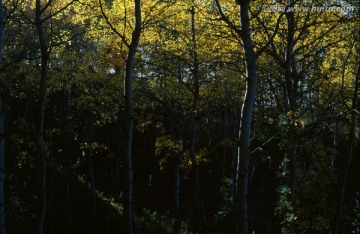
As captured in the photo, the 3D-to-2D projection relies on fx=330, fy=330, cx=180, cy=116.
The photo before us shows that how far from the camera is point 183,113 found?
10391 millimetres

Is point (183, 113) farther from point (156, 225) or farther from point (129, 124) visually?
point (156, 225)

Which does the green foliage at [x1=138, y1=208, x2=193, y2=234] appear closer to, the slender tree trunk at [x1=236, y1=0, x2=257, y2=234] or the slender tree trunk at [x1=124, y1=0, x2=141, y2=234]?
the slender tree trunk at [x1=124, y1=0, x2=141, y2=234]

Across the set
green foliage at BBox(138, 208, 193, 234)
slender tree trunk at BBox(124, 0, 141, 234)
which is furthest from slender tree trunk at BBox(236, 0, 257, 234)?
green foliage at BBox(138, 208, 193, 234)

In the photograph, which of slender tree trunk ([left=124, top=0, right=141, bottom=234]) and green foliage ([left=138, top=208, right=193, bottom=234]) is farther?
green foliage ([left=138, top=208, right=193, bottom=234])

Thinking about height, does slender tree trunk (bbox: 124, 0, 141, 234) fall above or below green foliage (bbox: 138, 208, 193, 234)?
above

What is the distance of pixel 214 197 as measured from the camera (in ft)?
65.9

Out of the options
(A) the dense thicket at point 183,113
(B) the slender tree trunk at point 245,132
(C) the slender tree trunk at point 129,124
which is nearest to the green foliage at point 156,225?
(A) the dense thicket at point 183,113

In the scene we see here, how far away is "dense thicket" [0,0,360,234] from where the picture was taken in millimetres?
6367

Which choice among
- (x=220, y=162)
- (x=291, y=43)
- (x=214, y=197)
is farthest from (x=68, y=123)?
(x=220, y=162)

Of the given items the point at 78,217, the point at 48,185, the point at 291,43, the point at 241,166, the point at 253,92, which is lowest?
the point at 78,217

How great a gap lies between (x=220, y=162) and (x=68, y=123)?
12.5 m

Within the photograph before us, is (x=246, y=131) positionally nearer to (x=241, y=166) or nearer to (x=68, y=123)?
(x=241, y=166)

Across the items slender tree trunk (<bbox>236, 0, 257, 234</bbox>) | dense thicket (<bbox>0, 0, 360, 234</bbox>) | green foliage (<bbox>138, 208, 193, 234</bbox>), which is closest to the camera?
slender tree trunk (<bbox>236, 0, 257, 234</bbox>)

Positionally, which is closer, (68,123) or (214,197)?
(68,123)
